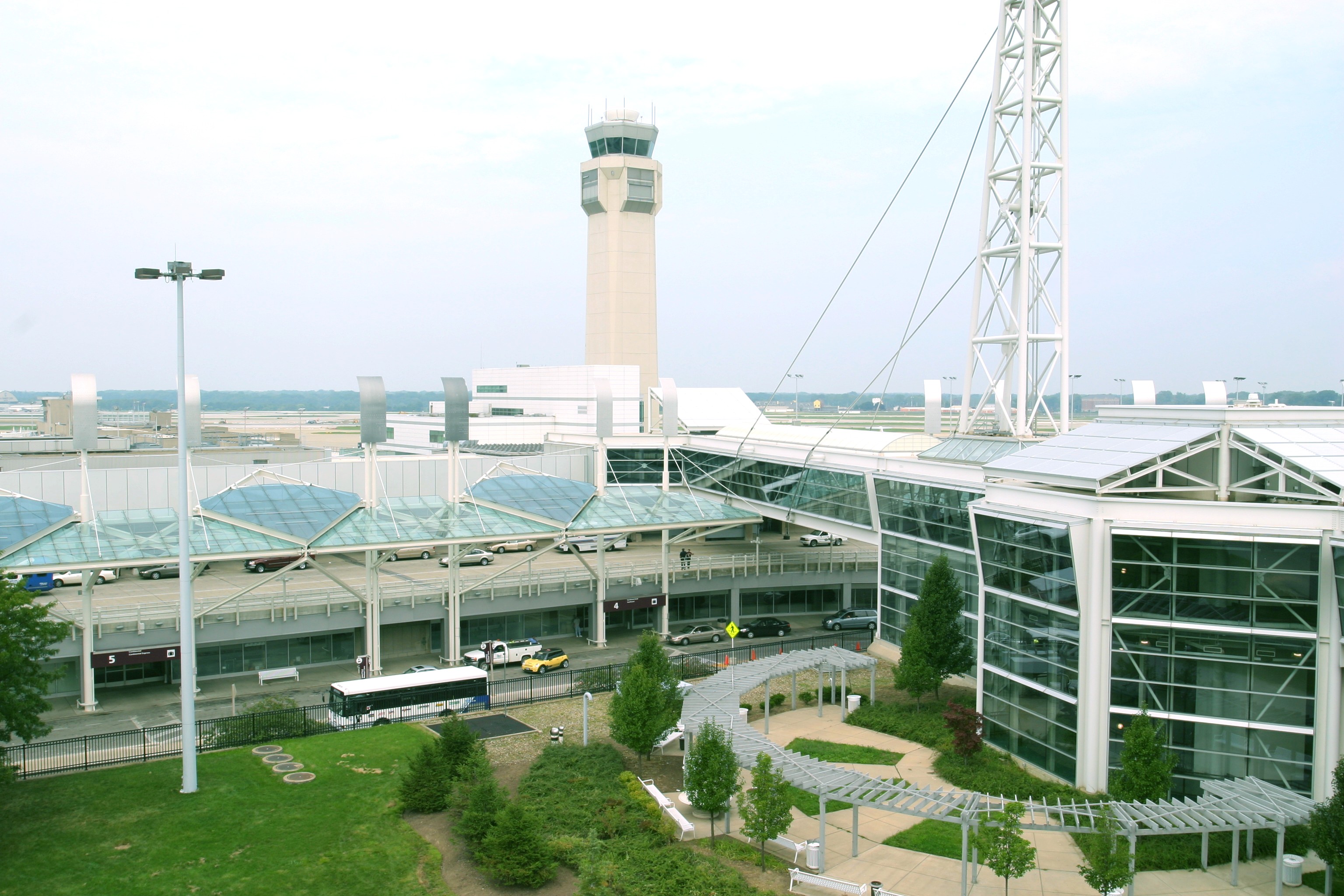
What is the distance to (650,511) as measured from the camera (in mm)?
52562

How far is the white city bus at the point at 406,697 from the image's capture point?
36.4 metres

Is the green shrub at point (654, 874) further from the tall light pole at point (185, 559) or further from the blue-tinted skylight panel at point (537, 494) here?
the blue-tinted skylight panel at point (537, 494)

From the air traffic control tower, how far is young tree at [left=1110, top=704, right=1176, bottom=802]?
210 feet

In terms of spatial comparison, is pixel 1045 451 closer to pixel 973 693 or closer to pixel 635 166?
pixel 973 693

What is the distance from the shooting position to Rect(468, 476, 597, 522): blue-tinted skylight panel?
4938 cm

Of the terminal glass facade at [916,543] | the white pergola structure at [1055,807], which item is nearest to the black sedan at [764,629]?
the terminal glass facade at [916,543]

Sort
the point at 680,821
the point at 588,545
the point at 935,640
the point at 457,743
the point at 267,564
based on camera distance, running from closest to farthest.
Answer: the point at 680,821 → the point at 457,743 → the point at 935,640 → the point at 267,564 → the point at 588,545

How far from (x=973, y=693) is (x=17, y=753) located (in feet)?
113

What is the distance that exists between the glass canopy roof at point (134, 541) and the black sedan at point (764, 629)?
24461 millimetres

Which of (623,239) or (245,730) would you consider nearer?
(245,730)

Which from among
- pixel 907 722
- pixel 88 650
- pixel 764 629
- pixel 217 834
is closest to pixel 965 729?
pixel 907 722

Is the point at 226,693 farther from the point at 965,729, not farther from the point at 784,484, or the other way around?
the point at 784,484

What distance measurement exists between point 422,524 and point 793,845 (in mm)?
25720


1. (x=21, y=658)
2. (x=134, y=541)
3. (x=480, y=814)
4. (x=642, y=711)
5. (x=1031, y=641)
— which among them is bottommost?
(x=480, y=814)
